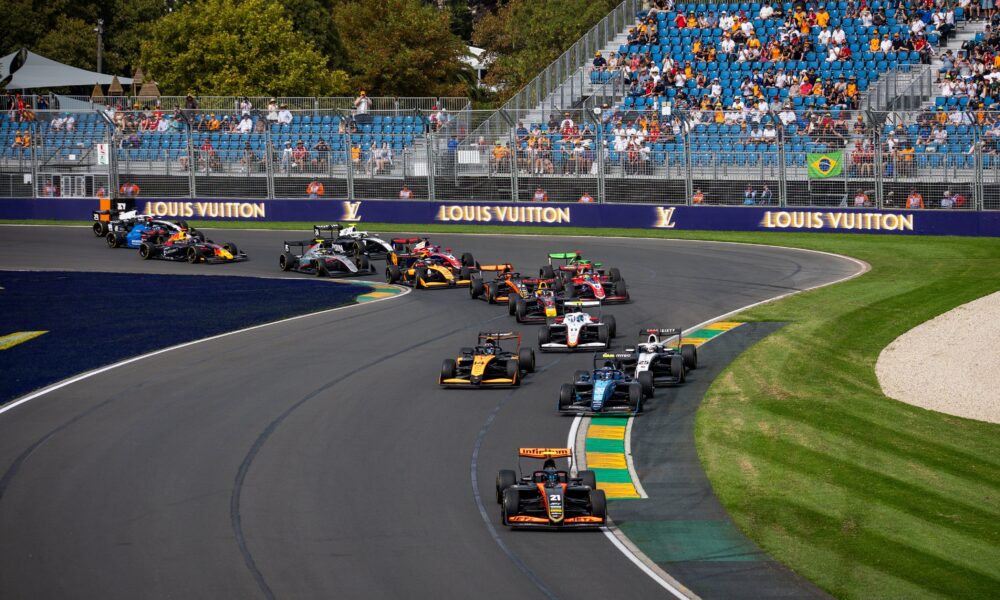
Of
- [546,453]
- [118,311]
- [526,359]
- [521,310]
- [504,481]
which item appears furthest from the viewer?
[118,311]

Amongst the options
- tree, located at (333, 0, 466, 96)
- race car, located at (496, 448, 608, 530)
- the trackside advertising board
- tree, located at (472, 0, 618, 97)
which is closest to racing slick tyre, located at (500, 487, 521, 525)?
race car, located at (496, 448, 608, 530)

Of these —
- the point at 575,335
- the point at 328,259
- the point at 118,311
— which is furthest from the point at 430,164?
the point at 575,335

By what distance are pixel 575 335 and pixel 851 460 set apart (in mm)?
8868

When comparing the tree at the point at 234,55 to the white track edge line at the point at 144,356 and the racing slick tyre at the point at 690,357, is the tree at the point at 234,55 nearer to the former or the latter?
the white track edge line at the point at 144,356

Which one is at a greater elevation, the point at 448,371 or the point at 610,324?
the point at 610,324

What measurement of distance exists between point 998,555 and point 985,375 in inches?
377

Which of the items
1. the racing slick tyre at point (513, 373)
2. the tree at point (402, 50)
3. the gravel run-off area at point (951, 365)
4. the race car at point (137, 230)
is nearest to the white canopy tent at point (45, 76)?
the tree at point (402, 50)

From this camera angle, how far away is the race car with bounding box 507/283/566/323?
1173 inches

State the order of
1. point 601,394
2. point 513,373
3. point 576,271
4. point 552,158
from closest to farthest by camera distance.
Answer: point 601,394 → point 513,373 → point 576,271 → point 552,158

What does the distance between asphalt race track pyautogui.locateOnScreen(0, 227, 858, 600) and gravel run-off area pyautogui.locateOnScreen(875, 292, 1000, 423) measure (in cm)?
490

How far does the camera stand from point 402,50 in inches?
2945

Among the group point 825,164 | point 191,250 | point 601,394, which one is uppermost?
point 825,164

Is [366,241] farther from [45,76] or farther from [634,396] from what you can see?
[45,76]

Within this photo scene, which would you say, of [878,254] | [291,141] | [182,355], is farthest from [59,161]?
[878,254]
